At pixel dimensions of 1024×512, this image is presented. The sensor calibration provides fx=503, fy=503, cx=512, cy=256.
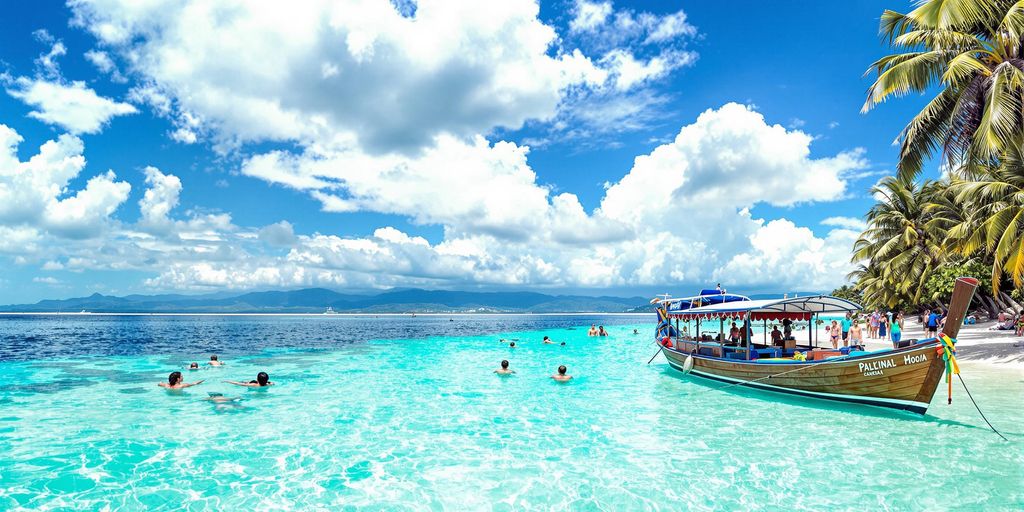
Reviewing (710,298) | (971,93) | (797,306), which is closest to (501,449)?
(797,306)

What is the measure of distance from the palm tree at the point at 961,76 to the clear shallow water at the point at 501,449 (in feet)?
28.3

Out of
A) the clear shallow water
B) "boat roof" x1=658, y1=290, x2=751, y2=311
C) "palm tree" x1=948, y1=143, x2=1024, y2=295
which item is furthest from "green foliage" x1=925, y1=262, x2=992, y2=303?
"boat roof" x1=658, y1=290, x2=751, y2=311

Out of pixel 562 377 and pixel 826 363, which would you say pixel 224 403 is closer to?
pixel 562 377

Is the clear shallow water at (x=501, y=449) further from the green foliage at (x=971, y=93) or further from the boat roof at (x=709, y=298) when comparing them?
the green foliage at (x=971, y=93)

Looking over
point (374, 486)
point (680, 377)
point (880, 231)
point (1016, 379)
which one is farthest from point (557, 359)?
Result: point (880, 231)

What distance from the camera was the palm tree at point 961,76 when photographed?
15.3 metres

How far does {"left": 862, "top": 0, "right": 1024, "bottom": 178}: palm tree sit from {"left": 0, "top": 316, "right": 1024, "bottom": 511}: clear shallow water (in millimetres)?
8619

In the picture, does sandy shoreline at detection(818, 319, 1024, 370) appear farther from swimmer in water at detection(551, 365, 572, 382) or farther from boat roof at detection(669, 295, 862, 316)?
swimmer in water at detection(551, 365, 572, 382)

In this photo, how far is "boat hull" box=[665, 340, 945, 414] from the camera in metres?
13.9

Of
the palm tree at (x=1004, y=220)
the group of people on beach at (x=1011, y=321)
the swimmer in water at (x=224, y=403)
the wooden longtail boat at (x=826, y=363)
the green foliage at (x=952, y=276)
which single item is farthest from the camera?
the green foliage at (x=952, y=276)

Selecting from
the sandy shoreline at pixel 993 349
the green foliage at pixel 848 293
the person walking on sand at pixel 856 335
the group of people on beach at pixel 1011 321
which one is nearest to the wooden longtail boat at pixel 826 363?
the sandy shoreline at pixel 993 349

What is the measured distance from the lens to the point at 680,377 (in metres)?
24.2

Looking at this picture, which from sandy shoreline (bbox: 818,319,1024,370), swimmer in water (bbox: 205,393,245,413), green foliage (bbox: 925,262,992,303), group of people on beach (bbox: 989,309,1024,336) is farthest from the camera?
green foliage (bbox: 925,262,992,303)

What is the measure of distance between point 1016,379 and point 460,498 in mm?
23854
